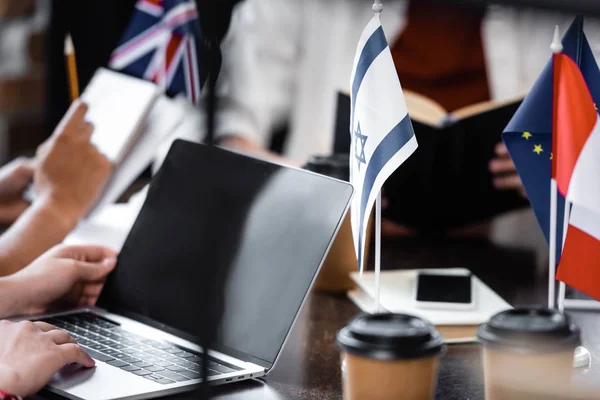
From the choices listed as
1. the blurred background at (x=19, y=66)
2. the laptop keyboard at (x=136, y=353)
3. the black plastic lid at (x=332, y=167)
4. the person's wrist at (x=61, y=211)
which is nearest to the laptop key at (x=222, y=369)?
the laptop keyboard at (x=136, y=353)

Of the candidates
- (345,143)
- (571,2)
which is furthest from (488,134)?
(571,2)

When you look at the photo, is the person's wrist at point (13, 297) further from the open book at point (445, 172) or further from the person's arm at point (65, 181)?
the open book at point (445, 172)

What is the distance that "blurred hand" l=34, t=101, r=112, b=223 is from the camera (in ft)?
4.60

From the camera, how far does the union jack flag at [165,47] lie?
61.8 inches

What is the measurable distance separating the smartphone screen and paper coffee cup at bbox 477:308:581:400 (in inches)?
13.2

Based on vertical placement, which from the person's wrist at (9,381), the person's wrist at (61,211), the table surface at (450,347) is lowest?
the table surface at (450,347)

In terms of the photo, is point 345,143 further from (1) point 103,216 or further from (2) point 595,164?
(2) point 595,164

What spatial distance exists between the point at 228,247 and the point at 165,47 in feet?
2.34

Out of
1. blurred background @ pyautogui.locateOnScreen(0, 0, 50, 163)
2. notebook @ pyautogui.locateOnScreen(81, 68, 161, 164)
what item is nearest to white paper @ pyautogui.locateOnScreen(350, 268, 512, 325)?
notebook @ pyautogui.locateOnScreen(81, 68, 161, 164)

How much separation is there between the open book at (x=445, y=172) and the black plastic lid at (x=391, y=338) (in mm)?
791

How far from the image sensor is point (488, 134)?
5.06ft

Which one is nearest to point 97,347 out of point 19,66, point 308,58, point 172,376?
point 172,376

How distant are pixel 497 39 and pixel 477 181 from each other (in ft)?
2.57

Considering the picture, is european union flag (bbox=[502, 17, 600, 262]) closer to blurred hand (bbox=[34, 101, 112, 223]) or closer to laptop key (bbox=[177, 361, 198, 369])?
laptop key (bbox=[177, 361, 198, 369])
